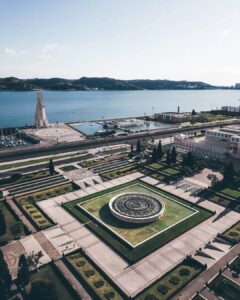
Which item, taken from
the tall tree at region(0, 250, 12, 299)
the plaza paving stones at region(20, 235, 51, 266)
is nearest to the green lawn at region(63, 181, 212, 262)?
the plaza paving stones at region(20, 235, 51, 266)

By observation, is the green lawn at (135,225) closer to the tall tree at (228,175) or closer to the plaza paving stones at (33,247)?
the plaza paving stones at (33,247)

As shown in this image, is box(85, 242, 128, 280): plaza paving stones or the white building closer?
box(85, 242, 128, 280): plaza paving stones

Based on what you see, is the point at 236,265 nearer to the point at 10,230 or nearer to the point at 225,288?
the point at 225,288

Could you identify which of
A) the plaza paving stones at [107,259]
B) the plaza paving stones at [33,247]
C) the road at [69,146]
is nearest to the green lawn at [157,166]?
the road at [69,146]

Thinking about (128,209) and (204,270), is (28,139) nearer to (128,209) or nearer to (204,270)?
(128,209)

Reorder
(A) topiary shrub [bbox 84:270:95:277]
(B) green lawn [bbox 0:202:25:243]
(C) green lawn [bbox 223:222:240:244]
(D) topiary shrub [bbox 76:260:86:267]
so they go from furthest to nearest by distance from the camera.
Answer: (B) green lawn [bbox 0:202:25:243] → (C) green lawn [bbox 223:222:240:244] → (D) topiary shrub [bbox 76:260:86:267] → (A) topiary shrub [bbox 84:270:95:277]

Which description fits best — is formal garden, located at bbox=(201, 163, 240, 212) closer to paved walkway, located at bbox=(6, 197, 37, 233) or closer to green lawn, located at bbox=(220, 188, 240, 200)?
green lawn, located at bbox=(220, 188, 240, 200)
